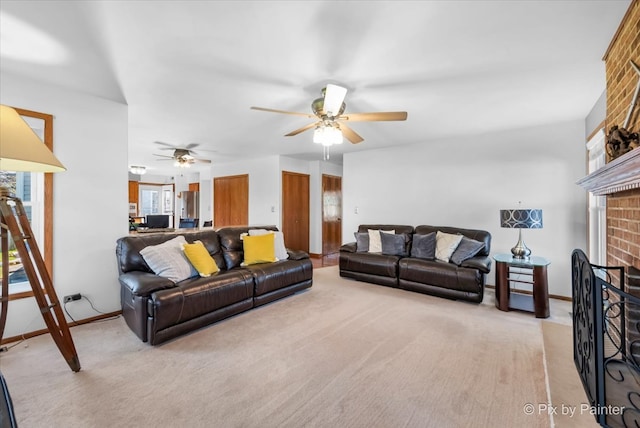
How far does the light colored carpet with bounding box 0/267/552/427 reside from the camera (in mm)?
1614

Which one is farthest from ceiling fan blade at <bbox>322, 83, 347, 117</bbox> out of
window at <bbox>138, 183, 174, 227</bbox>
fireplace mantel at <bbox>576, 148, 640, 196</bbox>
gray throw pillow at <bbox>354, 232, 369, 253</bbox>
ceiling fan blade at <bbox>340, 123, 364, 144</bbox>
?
window at <bbox>138, 183, 174, 227</bbox>

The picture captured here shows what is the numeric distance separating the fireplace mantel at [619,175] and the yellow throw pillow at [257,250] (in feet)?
10.6

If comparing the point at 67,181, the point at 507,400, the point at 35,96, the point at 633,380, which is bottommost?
the point at 507,400

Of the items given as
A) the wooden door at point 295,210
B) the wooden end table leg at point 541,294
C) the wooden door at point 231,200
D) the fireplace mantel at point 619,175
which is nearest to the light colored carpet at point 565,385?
the wooden end table leg at point 541,294

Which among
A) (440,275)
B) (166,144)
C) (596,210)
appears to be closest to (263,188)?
(166,144)

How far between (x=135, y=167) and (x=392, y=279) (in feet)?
21.6

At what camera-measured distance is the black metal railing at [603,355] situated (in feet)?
4.14

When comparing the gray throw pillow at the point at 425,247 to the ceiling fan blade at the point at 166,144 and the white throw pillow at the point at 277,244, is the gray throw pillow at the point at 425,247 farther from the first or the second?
the ceiling fan blade at the point at 166,144

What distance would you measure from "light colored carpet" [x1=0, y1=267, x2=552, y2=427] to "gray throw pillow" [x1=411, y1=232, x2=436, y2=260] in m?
1.21

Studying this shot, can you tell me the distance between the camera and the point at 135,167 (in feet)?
22.3

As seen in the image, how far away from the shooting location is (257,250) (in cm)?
367

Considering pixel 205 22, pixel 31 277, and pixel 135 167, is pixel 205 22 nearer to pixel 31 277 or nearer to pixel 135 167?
pixel 31 277

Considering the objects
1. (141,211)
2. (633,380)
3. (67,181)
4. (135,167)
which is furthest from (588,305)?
(141,211)

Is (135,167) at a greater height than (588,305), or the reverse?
(135,167)
